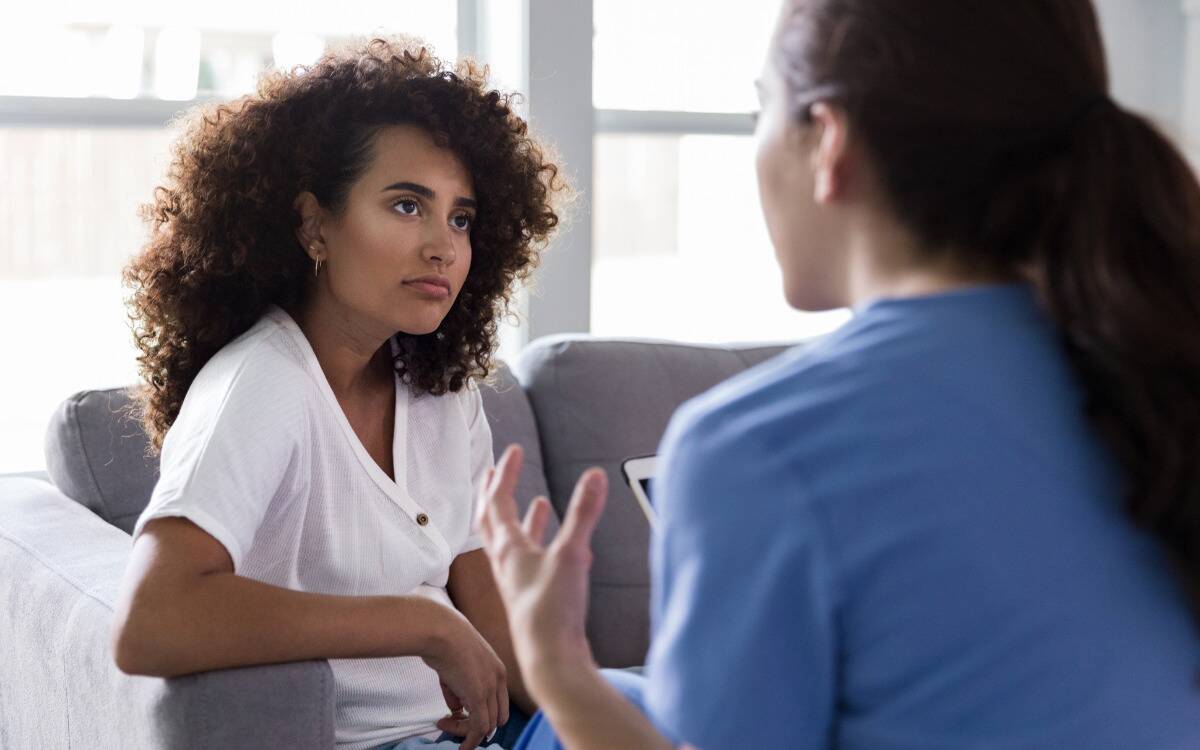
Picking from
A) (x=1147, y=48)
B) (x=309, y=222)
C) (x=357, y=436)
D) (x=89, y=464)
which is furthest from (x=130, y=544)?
(x=1147, y=48)

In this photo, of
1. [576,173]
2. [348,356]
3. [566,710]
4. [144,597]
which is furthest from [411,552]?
[576,173]

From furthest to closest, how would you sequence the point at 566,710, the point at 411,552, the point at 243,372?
the point at 411,552, the point at 243,372, the point at 566,710

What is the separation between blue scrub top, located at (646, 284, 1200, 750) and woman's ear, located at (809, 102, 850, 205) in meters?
0.11

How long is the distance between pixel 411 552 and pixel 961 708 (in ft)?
3.20

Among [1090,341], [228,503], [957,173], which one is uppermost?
[957,173]

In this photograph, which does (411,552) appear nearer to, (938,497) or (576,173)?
(938,497)

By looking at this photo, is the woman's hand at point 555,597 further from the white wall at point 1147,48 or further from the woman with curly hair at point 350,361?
the white wall at point 1147,48

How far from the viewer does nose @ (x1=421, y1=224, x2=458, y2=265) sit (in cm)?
169

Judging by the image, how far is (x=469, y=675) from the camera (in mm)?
1478

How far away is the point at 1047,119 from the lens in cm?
83

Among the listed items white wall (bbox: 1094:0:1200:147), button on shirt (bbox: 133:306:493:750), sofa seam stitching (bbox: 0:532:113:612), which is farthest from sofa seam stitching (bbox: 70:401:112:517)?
white wall (bbox: 1094:0:1200:147)

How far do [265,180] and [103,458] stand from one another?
711 mm

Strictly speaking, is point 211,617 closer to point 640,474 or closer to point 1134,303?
point 640,474

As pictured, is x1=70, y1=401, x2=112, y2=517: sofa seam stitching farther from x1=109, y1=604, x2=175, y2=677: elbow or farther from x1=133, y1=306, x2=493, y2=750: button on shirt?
x1=109, y1=604, x2=175, y2=677: elbow
